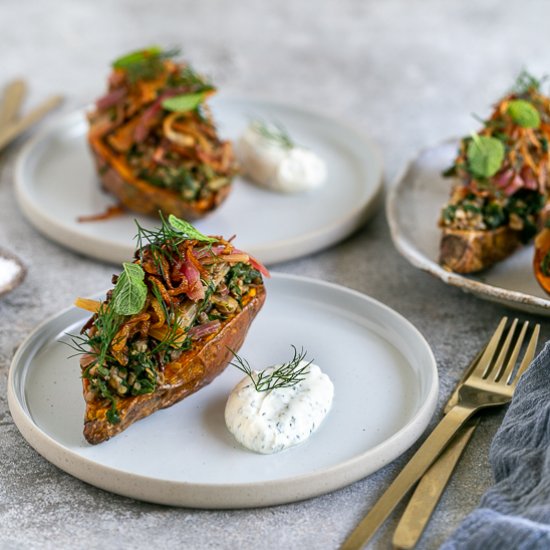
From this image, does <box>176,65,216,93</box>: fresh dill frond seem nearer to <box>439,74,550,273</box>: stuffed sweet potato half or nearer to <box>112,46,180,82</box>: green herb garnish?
<box>112,46,180,82</box>: green herb garnish

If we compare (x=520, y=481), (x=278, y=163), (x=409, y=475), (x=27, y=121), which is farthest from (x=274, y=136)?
(x=520, y=481)

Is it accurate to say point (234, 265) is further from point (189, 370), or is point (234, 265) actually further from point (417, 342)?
point (417, 342)

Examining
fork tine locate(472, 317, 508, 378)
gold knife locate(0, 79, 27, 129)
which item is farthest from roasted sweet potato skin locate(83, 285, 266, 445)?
gold knife locate(0, 79, 27, 129)

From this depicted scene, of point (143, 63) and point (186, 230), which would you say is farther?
point (143, 63)

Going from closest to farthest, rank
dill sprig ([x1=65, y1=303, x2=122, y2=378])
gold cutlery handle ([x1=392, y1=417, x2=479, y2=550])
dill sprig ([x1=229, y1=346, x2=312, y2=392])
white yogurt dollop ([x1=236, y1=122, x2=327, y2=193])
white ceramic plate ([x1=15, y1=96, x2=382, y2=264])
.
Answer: gold cutlery handle ([x1=392, y1=417, x2=479, y2=550]), dill sprig ([x1=65, y1=303, x2=122, y2=378]), dill sprig ([x1=229, y1=346, x2=312, y2=392]), white ceramic plate ([x1=15, y1=96, x2=382, y2=264]), white yogurt dollop ([x1=236, y1=122, x2=327, y2=193])

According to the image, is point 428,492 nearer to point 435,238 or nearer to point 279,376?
point 279,376

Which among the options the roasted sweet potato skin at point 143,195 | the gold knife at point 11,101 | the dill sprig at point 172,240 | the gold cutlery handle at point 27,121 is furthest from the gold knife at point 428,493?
the gold knife at point 11,101

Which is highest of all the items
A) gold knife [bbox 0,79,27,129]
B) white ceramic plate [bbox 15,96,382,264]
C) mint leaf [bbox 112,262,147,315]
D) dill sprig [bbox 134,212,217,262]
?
dill sprig [bbox 134,212,217,262]

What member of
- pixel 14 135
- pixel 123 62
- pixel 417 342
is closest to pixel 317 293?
pixel 417 342
